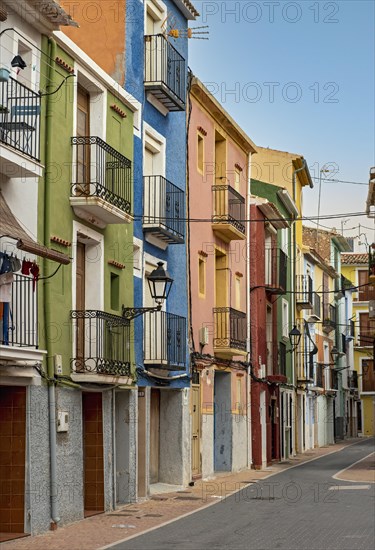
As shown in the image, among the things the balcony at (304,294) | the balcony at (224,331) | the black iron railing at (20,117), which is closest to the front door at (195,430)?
the balcony at (224,331)

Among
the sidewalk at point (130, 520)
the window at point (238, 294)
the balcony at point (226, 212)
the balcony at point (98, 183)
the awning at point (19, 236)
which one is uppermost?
the balcony at point (226, 212)

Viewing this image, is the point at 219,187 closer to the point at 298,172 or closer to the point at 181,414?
the point at 181,414

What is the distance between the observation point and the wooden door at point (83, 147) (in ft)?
60.3

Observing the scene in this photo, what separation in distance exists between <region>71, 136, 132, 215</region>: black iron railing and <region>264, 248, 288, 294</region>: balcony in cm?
1625

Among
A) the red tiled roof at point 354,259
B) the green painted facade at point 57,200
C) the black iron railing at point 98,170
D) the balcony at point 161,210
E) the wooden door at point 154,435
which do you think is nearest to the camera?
the green painted facade at point 57,200

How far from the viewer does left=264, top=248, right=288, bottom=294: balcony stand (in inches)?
1425

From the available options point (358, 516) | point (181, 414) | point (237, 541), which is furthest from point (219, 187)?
point (237, 541)

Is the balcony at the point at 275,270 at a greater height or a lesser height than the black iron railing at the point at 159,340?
greater

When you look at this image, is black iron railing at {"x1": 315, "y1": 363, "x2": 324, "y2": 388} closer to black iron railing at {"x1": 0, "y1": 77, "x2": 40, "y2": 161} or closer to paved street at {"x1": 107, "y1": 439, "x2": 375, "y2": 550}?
paved street at {"x1": 107, "y1": 439, "x2": 375, "y2": 550}

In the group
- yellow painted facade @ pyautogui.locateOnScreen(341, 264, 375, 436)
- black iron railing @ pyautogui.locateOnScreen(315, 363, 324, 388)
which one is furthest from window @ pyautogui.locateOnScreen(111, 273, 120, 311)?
yellow painted facade @ pyautogui.locateOnScreen(341, 264, 375, 436)

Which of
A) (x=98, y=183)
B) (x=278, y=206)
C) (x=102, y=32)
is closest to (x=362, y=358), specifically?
(x=278, y=206)

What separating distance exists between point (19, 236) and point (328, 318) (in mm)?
44885

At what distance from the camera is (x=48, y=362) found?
16.8 meters

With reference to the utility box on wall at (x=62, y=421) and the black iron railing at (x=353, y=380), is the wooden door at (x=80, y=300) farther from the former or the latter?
the black iron railing at (x=353, y=380)
